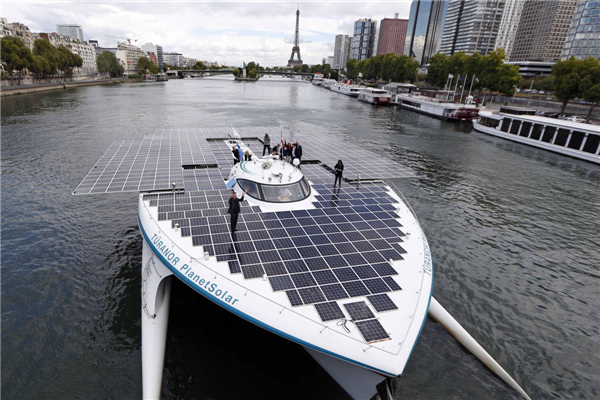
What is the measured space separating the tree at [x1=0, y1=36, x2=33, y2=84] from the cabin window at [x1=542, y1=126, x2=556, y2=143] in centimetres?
13165

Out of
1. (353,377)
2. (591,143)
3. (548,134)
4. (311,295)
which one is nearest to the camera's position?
(353,377)

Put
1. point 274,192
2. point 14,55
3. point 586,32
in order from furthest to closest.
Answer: point 586,32 < point 14,55 < point 274,192

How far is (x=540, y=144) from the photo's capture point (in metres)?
50.8

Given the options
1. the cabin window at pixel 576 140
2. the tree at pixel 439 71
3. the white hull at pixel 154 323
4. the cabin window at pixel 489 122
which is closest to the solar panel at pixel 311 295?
the white hull at pixel 154 323

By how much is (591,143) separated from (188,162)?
53994mm

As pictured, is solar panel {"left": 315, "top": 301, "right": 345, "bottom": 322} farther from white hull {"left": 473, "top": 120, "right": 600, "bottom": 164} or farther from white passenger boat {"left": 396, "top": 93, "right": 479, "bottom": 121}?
white passenger boat {"left": 396, "top": 93, "right": 479, "bottom": 121}

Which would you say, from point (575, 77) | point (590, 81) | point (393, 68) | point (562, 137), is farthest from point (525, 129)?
point (393, 68)

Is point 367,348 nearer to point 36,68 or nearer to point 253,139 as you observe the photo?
point 253,139

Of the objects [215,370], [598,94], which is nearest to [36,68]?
[215,370]

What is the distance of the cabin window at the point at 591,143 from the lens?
43.4 meters

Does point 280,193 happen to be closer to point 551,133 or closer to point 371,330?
point 371,330

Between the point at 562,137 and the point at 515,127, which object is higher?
the point at 515,127

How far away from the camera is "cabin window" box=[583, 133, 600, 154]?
142ft

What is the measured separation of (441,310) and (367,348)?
7373mm
